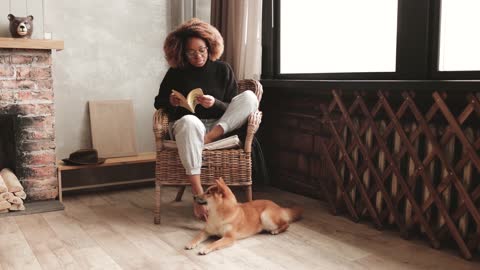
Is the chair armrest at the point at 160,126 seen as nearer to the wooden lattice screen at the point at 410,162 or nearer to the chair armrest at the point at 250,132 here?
the chair armrest at the point at 250,132

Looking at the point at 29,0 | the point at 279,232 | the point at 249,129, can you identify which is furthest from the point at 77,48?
the point at 279,232

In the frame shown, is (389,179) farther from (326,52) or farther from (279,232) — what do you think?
(326,52)

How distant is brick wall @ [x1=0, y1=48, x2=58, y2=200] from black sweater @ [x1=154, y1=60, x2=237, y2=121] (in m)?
0.70

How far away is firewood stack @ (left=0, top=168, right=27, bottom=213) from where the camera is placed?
254 centimetres

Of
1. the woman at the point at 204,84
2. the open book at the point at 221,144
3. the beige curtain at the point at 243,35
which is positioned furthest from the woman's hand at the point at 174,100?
the beige curtain at the point at 243,35

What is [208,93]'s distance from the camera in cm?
261

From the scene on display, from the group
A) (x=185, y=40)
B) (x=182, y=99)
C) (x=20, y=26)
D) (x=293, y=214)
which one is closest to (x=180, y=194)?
(x=182, y=99)

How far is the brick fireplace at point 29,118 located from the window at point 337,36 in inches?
58.8

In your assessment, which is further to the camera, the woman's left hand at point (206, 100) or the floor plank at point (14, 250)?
the woman's left hand at point (206, 100)

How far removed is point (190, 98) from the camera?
2424mm

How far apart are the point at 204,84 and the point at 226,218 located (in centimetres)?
88

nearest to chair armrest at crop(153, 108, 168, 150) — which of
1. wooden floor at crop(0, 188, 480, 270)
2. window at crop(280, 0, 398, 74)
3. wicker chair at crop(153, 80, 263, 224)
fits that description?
wicker chair at crop(153, 80, 263, 224)

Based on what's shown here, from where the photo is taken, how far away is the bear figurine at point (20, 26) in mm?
2639

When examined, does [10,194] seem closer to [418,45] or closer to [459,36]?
[418,45]
